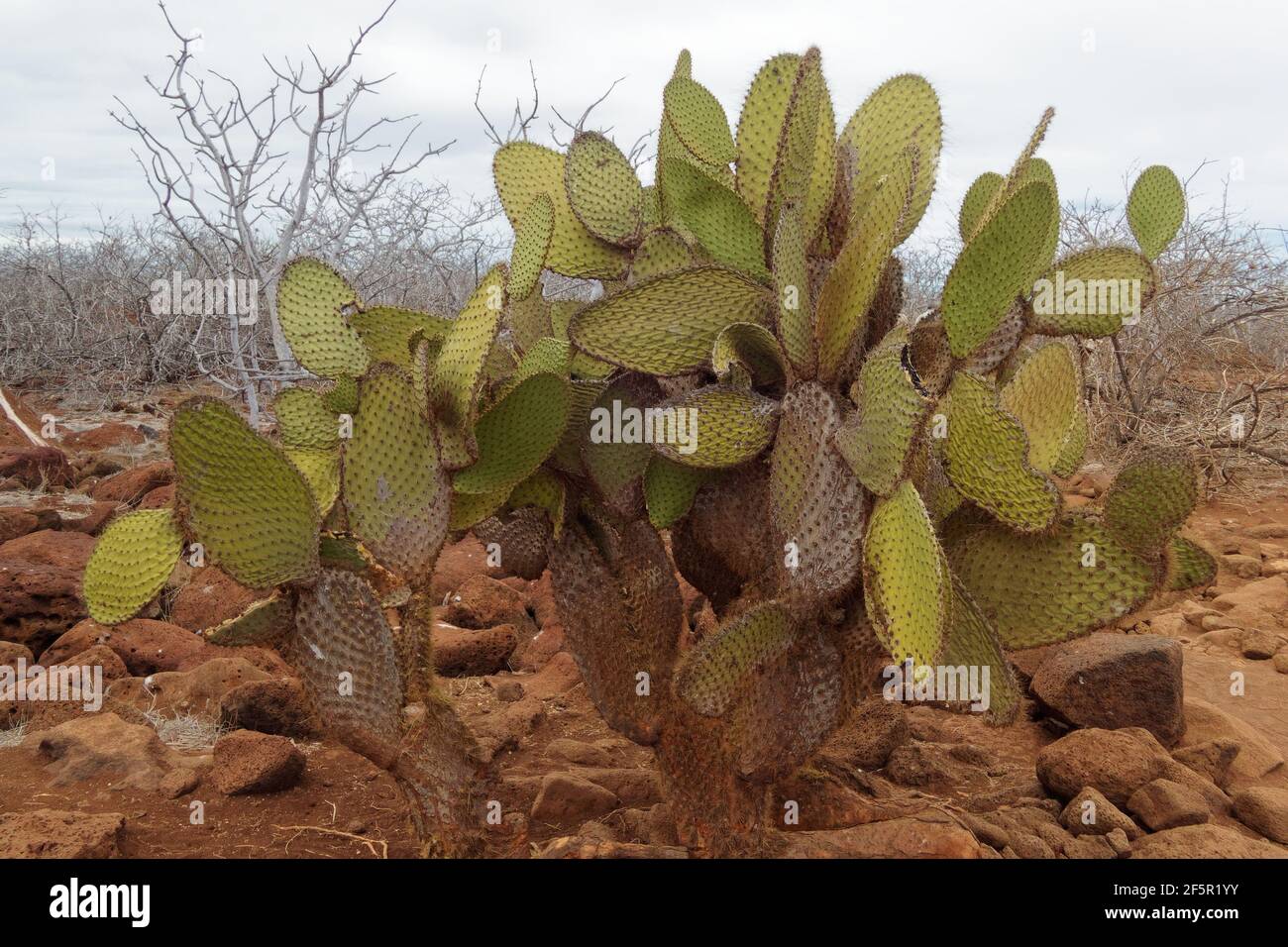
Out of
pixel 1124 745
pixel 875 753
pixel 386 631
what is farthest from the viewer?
pixel 875 753

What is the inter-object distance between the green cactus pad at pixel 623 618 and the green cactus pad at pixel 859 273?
70cm

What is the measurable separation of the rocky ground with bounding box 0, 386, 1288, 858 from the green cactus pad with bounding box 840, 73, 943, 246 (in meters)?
1.07

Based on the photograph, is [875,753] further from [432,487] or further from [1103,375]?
[1103,375]

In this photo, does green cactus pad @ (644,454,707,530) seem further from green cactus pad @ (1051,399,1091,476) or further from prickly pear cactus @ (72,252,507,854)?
green cactus pad @ (1051,399,1091,476)

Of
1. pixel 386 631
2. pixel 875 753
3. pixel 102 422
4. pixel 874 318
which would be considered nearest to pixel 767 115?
pixel 874 318

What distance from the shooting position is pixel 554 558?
8.75 ft

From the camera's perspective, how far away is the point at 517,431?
232 cm

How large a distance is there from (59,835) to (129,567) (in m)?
0.72

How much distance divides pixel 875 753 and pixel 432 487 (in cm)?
163

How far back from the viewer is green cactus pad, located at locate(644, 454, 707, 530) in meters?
2.41

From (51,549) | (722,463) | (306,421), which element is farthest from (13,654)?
(722,463)

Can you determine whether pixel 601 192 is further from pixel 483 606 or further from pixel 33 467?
pixel 33 467

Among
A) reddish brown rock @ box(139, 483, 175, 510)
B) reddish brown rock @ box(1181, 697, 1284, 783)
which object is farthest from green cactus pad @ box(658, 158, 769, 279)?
reddish brown rock @ box(139, 483, 175, 510)

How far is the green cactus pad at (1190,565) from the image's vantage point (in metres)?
2.35
